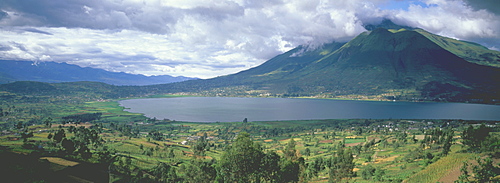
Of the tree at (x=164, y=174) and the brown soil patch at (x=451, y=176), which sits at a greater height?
the brown soil patch at (x=451, y=176)

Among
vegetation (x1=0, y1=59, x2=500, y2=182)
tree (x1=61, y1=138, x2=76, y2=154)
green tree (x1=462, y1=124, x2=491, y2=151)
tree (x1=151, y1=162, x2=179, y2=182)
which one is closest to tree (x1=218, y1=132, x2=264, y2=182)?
vegetation (x1=0, y1=59, x2=500, y2=182)

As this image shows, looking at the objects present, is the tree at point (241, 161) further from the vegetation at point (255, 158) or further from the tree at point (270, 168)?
the tree at point (270, 168)

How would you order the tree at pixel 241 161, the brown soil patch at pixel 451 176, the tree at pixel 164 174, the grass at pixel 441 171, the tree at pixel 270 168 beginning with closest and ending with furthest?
the tree at pixel 241 161 < the tree at pixel 270 168 < the brown soil patch at pixel 451 176 < the grass at pixel 441 171 < the tree at pixel 164 174

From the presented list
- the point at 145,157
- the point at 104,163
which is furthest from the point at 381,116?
the point at 104,163

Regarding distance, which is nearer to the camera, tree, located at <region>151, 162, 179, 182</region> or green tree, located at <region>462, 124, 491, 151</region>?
green tree, located at <region>462, 124, 491, 151</region>

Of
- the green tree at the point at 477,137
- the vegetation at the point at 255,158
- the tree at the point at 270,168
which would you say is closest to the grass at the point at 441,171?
the vegetation at the point at 255,158

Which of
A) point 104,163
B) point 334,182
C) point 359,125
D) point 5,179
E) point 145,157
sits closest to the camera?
point 5,179

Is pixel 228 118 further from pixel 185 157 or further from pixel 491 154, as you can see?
pixel 491 154

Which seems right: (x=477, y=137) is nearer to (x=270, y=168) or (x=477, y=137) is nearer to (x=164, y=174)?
(x=270, y=168)

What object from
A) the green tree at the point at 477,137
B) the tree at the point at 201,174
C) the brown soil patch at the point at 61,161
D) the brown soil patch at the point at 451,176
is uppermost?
the green tree at the point at 477,137

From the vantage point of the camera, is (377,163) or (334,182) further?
(377,163)

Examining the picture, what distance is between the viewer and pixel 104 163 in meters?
59.5

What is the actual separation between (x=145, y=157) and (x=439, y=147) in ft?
260

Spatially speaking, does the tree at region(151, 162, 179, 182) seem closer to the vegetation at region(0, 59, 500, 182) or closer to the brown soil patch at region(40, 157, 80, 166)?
the vegetation at region(0, 59, 500, 182)
